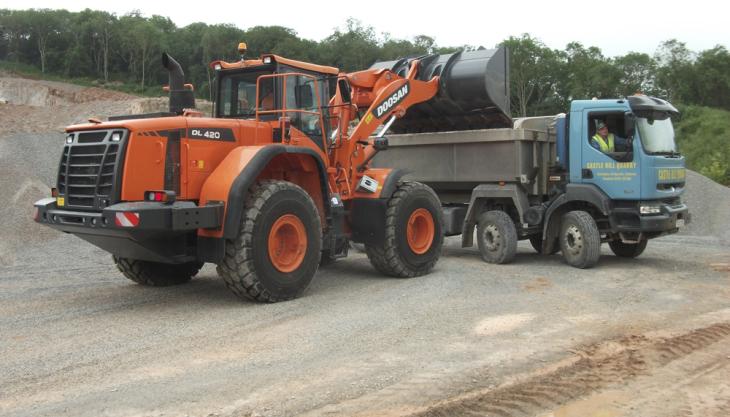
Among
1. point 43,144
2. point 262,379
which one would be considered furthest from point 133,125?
point 43,144

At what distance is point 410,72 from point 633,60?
48.6 metres

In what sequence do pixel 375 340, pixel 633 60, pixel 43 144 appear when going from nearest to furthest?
pixel 375 340
pixel 43 144
pixel 633 60

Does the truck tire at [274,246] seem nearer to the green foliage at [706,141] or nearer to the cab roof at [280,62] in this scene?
the cab roof at [280,62]

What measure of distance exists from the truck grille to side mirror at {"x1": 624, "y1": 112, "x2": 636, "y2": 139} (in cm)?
658

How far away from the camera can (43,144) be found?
17.4 metres

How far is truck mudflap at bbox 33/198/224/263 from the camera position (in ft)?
19.9

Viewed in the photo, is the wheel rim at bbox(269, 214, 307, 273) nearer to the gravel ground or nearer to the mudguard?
the gravel ground

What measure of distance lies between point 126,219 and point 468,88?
5.73 m

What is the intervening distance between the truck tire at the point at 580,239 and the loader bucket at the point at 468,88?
187 cm

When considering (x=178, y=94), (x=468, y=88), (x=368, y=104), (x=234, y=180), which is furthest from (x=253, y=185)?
(x=468, y=88)

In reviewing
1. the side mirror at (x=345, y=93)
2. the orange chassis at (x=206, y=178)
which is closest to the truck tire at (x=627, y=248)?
the orange chassis at (x=206, y=178)

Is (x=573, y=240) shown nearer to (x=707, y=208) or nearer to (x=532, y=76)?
(x=707, y=208)

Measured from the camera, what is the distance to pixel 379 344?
5.49 m

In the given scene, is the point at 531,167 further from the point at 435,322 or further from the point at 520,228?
the point at 435,322
